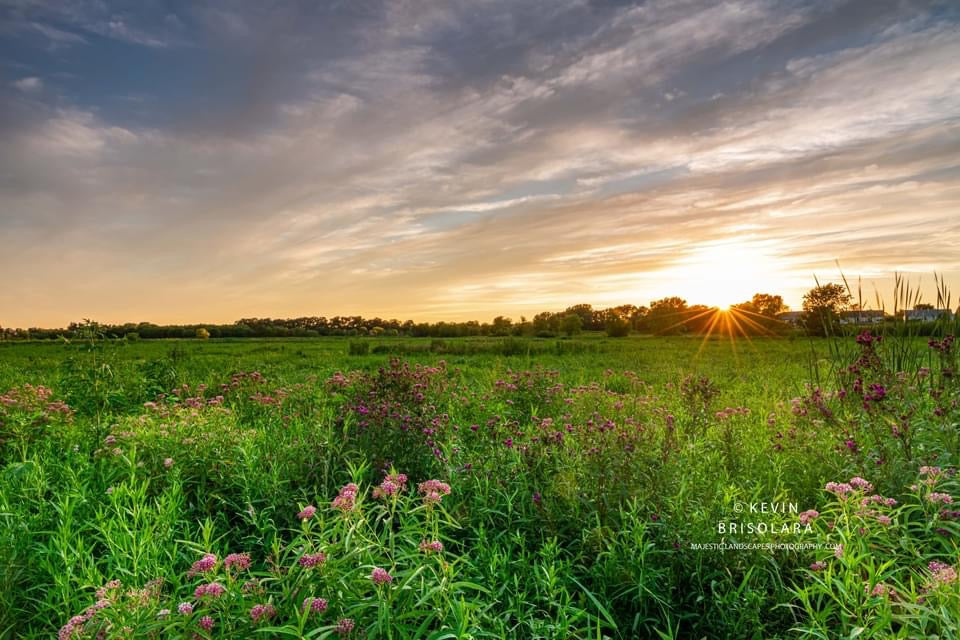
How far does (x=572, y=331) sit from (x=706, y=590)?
41.5 m

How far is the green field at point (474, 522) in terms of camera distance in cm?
237

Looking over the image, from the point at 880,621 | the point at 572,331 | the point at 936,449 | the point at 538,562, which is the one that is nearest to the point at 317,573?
the point at 538,562

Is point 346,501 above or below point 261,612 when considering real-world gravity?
above

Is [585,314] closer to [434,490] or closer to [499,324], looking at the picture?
[499,324]

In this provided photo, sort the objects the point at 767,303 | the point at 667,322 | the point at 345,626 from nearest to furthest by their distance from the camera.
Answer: the point at 345,626 < the point at 667,322 < the point at 767,303

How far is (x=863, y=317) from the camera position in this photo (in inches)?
320

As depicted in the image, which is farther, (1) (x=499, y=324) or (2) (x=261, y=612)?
(1) (x=499, y=324)

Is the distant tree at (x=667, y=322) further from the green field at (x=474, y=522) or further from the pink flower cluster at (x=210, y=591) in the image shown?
the pink flower cluster at (x=210, y=591)

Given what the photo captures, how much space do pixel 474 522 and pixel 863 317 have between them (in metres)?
7.59

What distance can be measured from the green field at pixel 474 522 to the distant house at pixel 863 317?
2.96ft

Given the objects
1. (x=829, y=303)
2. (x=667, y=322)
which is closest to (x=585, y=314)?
(x=667, y=322)

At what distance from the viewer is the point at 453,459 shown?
16.5 feet

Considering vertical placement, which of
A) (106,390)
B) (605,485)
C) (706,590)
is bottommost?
(706,590)

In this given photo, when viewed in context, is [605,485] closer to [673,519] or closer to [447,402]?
[673,519]
